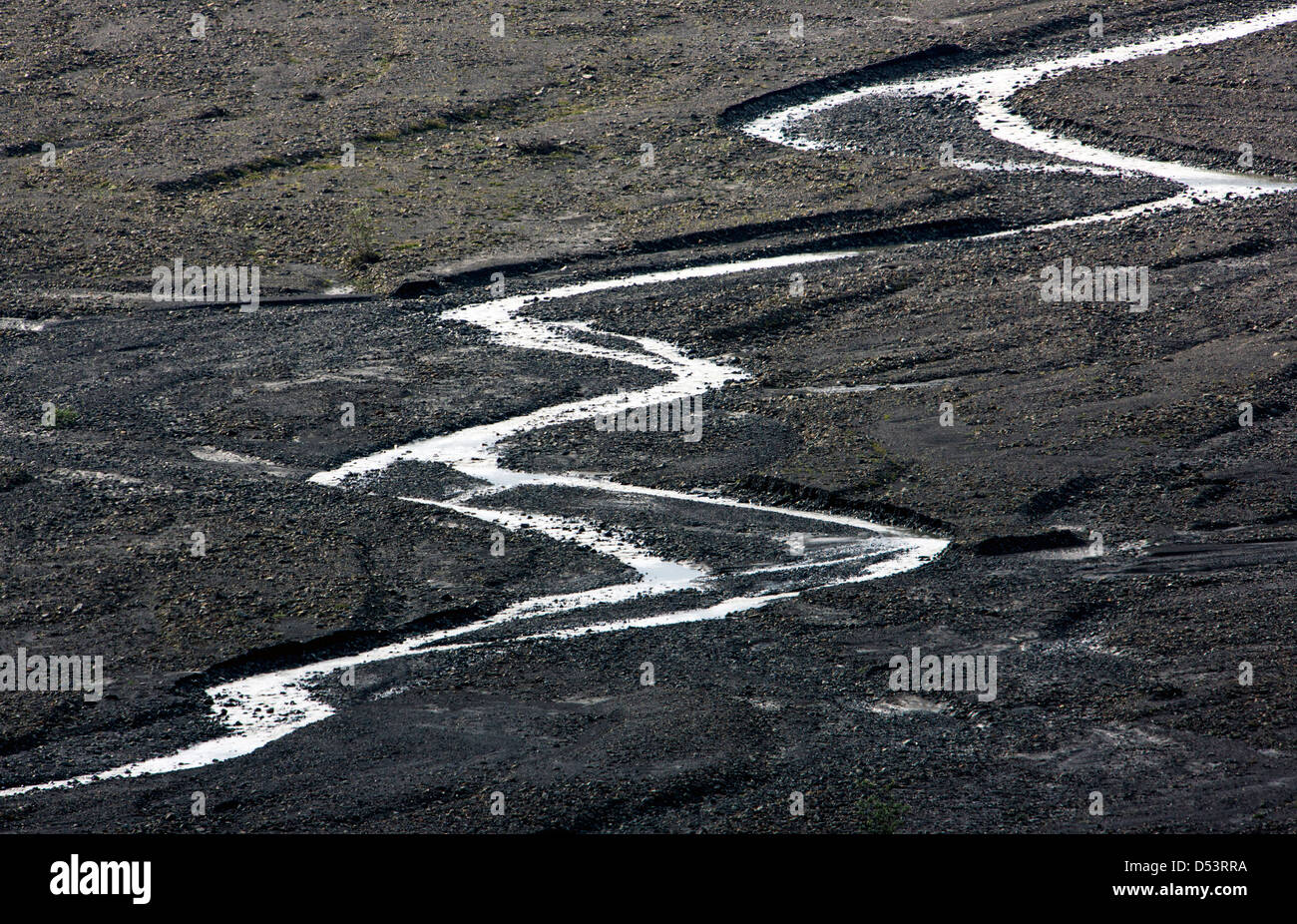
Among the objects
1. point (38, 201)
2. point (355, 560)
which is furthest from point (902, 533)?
point (38, 201)

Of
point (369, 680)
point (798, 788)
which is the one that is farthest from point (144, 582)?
point (798, 788)

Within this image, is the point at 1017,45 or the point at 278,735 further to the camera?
the point at 1017,45

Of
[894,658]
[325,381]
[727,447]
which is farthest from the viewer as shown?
[325,381]

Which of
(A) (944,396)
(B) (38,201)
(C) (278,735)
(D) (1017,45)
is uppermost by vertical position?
(D) (1017,45)

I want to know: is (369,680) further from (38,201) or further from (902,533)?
(38,201)

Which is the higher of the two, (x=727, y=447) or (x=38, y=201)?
(x=38, y=201)

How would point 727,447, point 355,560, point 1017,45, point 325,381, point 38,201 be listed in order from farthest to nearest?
point 1017,45 → point 38,201 → point 325,381 → point 727,447 → point 355,560
